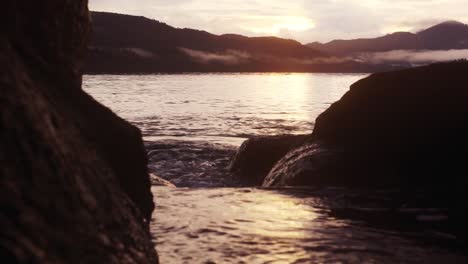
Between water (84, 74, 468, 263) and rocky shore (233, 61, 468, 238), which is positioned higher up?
rocky shore (233, 61, 468, 238)

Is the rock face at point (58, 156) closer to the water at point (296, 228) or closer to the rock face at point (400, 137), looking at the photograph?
the water at point (296, 228)

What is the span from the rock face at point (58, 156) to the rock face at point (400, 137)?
5.54 meters

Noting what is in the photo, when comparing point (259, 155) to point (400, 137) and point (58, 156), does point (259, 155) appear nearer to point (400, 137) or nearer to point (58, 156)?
point (400, 137)

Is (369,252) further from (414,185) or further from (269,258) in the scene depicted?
(414,185)

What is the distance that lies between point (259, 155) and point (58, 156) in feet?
38.2

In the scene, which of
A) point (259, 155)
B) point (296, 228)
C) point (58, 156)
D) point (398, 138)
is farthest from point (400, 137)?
point (58, 156)

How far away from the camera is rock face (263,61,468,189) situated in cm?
991

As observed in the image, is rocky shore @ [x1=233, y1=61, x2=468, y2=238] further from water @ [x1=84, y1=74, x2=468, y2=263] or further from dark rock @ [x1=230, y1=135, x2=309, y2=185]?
dark rock @ [x1=230, y1=135, x2=309, y2=185]

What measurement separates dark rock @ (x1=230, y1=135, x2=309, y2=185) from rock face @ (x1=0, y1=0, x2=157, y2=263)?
8.79 metres

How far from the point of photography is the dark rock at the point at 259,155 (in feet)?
46.6

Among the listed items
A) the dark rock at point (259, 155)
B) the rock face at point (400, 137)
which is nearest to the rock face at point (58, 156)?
the rock face at point (400, 137)

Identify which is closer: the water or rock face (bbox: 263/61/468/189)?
the water

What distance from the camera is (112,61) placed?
164m

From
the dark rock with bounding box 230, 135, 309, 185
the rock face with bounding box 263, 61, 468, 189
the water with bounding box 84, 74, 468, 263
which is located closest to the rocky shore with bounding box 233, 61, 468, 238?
the rock face with bounding box 263, 61, 468, 189
